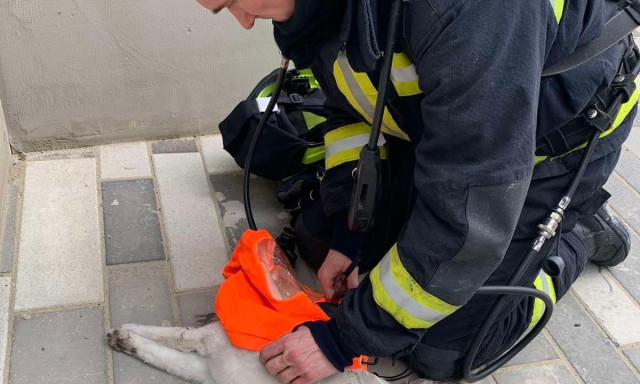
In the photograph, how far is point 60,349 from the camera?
A: 209 cm

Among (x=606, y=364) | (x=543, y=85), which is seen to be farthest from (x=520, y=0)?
(x=606, y=364)

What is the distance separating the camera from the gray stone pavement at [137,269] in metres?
2.12

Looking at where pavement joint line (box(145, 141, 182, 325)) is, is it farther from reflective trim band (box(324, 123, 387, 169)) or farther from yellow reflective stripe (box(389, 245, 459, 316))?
yellow reflective stripe (box(389, 245, 459, 316))

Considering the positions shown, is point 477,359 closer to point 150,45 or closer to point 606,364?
point 606,364

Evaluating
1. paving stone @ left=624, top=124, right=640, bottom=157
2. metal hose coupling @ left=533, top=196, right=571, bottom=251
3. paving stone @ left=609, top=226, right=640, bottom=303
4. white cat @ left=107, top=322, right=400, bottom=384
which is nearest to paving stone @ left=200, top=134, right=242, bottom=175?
white cat @ left=107, top=322, right=400, bottom=384

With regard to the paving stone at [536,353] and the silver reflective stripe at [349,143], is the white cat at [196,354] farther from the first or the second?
the silver reflective stripe at [349,143]

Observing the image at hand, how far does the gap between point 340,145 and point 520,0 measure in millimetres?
995

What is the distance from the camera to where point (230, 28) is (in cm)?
291

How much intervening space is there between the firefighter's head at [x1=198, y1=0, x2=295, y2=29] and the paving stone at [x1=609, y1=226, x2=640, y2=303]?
176cm

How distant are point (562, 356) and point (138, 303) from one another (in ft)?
4.52

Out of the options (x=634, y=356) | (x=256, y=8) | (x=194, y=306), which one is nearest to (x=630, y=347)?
(x=634, y=356)

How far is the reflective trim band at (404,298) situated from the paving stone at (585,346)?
82 cm

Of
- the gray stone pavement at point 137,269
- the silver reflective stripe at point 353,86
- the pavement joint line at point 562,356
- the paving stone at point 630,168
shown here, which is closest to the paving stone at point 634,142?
the paving stone at point 630,168

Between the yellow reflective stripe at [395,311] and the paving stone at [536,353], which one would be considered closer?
the yellow reflective stripe at [395,311]
